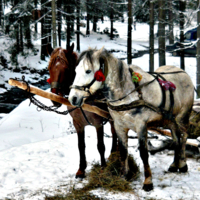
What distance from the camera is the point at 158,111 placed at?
13.9 feet

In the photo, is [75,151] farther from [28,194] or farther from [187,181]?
[187,181]

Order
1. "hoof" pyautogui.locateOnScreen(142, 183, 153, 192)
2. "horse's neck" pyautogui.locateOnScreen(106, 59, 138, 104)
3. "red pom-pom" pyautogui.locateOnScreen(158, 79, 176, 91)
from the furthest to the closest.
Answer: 1. "red pom-pom" pyautogui.locateOnScreen(158, 79, 176, 91)
2. "hoof" pyautogui.locateOnScreen(142, 183, 153, 192)
3. "horse's neck" pyautogui.locateOnScreen(106, 59, 138, 104)

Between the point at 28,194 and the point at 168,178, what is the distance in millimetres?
2465

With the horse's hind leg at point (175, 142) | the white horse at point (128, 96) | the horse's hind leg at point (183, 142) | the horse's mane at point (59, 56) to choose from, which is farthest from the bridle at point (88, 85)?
the horse's hind leg at point (183, 142)

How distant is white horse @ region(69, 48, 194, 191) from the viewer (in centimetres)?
377

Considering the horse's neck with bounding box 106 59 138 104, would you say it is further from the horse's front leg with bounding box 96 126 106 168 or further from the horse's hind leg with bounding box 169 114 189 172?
the horse's hind leg with bounding box 169 114 189 172

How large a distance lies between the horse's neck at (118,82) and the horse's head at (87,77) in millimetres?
208

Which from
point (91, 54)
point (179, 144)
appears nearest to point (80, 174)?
point (179, 144)

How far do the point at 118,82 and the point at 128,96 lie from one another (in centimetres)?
27

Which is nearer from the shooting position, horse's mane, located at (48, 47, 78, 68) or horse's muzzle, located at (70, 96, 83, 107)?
horse's muzzle, located at (70, 96, 83, 107)

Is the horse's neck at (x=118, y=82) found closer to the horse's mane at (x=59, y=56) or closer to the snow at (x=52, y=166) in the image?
the snow at (x=52, y=166)

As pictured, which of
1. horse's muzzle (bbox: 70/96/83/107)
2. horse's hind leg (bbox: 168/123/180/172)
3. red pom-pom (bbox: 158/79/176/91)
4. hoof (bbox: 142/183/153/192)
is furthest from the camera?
horse's hind leg (bbox: 168/123/180/172)

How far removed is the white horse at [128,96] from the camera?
377 centimetres

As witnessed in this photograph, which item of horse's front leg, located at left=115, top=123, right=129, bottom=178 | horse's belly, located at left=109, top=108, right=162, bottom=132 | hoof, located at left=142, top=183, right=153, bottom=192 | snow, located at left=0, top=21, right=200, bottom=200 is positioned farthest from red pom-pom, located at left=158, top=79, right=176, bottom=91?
hoof, located at left=142, top=183, right=153, bottom=192
